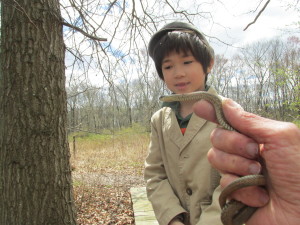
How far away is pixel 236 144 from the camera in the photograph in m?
1.14

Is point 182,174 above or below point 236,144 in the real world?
below

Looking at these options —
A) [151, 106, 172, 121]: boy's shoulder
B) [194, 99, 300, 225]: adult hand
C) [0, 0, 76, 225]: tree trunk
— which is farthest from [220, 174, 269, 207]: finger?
[0, 0, 76, 225]: tree trunk

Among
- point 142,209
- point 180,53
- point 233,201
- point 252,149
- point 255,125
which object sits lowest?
point 142,209

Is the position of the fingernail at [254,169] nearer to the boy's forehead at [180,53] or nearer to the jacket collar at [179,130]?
the jacket collar at [179,130]

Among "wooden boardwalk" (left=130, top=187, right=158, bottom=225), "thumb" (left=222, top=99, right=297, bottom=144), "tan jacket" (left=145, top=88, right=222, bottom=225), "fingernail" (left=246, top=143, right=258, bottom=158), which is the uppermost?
"thumb" (left=222, top=99, right=297, bottom=144)

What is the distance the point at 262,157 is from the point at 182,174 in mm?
713

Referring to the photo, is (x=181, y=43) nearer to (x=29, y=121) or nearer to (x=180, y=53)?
(x=180, y=53)

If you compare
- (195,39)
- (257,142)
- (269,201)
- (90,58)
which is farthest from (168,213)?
(90,58)

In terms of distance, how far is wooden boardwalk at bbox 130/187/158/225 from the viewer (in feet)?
12.2

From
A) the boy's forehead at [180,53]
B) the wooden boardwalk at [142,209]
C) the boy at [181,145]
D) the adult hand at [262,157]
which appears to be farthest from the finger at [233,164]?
the wooden boardwalk at [142,209]

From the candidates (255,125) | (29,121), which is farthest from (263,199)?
(29,121)

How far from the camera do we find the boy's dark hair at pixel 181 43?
1895 millimetres

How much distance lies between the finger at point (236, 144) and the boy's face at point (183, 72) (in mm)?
740

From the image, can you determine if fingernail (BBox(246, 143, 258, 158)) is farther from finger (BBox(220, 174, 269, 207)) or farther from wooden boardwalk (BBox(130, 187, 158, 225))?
wooden boardwalk (BBox(130, 187, 158, 225))
